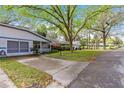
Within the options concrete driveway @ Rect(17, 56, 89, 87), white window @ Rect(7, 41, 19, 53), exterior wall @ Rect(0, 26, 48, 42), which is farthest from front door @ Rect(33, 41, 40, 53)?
concrete driveway @ Rect(17, 56, 89, 87)

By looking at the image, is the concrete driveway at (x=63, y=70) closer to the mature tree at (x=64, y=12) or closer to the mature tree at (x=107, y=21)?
the mature tree at (x=64, y=12)

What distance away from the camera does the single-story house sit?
15421 millimetres

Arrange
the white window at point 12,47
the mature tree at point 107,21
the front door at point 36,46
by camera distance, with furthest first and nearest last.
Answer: the mature tree at point 107,21
the front door at point 36,46
the white window at point 12,47

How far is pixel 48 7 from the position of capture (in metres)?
17.4

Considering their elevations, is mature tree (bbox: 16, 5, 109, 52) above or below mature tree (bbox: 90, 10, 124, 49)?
below

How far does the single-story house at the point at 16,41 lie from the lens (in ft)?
50.6

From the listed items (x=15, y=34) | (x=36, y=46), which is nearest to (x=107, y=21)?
(x=36, y=46)

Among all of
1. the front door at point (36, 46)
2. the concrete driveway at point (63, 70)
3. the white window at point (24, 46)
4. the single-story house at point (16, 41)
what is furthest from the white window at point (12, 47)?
the concrete driveway at point (63, 70)

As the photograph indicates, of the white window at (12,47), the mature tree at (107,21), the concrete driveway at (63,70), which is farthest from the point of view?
the mature tree at (107,21)

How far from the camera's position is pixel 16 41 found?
1709cm

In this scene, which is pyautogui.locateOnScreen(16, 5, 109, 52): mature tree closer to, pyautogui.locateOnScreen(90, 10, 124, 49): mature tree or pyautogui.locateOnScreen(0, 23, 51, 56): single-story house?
pyautogui.locateOnScreen(0, 23, 51, 56): single-story house
